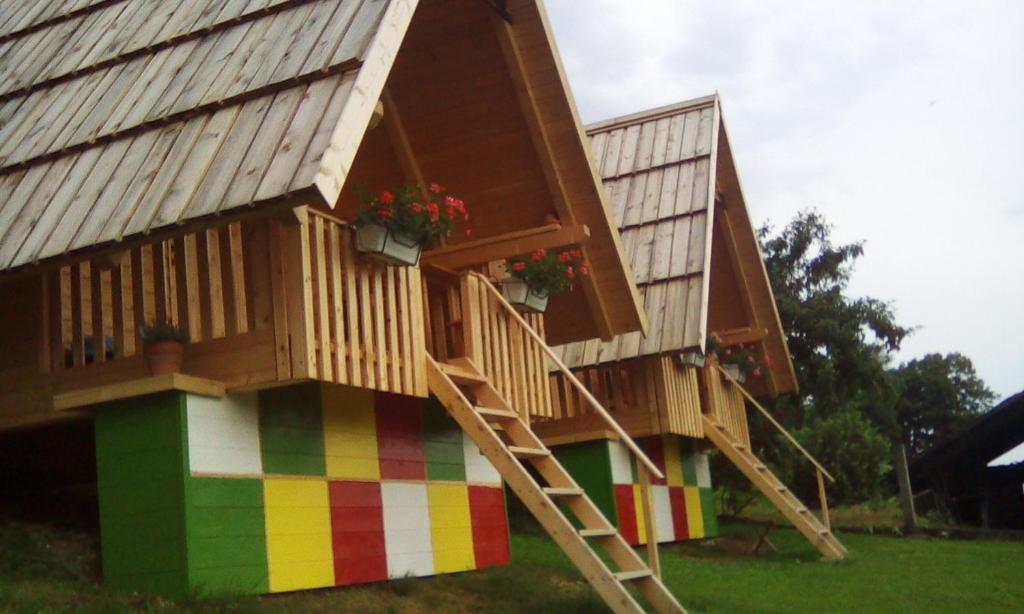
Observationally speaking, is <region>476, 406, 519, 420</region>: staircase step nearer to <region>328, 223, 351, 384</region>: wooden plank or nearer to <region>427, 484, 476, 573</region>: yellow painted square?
<region>427, 484, 476, 573</region>: yellow painted square

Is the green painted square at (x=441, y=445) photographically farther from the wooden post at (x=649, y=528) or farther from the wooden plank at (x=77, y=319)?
the wooden plank at (x=77, y=319)

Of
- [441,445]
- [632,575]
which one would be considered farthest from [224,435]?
[441,445]

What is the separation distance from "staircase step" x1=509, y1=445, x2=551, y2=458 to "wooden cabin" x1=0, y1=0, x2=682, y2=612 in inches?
1.1

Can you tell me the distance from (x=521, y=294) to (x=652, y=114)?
8.34m

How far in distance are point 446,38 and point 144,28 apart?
10.2 feet

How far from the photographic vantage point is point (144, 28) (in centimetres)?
970

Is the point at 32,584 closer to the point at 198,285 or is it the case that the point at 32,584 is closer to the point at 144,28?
the point at 198,285

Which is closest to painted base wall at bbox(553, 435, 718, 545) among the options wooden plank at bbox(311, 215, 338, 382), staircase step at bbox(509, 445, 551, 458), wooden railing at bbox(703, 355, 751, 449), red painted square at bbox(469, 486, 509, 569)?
wooden railing at bbox(703, 355, 751, 449)

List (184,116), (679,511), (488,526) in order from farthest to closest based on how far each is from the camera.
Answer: (679,511) → (488,526) → (184,116)

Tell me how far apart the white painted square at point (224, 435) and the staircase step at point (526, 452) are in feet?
6.68

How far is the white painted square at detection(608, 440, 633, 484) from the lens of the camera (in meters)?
15.5

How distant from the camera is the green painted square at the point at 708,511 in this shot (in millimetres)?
19109

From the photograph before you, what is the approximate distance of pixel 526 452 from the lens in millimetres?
9625

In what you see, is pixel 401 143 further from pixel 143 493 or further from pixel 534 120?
pixel 143 493
